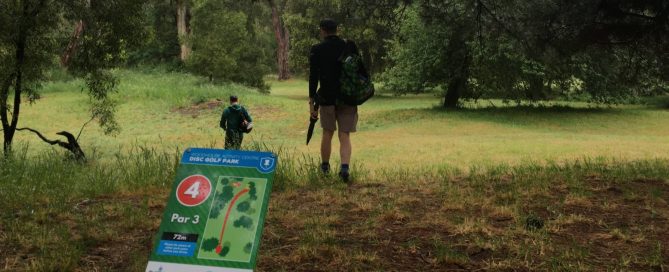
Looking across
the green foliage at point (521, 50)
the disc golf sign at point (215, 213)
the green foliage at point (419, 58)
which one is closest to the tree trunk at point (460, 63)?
the green foliage at point (521, 50)

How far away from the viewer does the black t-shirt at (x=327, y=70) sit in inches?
273

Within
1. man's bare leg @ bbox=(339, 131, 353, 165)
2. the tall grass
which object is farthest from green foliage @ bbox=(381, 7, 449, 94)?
man's bare leg @ bbox=(339, 131, 353, 165)

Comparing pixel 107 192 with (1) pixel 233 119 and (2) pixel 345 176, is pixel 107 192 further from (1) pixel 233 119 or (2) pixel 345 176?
(1) pixel 233 119

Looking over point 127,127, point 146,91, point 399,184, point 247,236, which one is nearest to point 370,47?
point 146,91

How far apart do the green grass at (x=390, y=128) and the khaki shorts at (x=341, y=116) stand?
186 inches

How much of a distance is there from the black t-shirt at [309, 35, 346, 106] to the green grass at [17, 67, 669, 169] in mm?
4937

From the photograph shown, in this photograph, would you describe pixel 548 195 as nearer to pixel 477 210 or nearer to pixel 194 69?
pixel 477 210

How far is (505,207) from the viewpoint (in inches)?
213

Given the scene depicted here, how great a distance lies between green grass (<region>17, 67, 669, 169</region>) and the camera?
1482 centimetres

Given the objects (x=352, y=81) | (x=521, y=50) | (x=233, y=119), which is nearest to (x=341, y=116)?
(x=352, y=81)

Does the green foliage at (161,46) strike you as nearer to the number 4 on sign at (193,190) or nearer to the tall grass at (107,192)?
the tall grass at (107,192)

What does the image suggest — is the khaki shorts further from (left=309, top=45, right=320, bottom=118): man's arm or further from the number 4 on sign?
the number 4 on sign

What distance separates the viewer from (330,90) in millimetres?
6961

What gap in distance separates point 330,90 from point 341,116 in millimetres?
343
